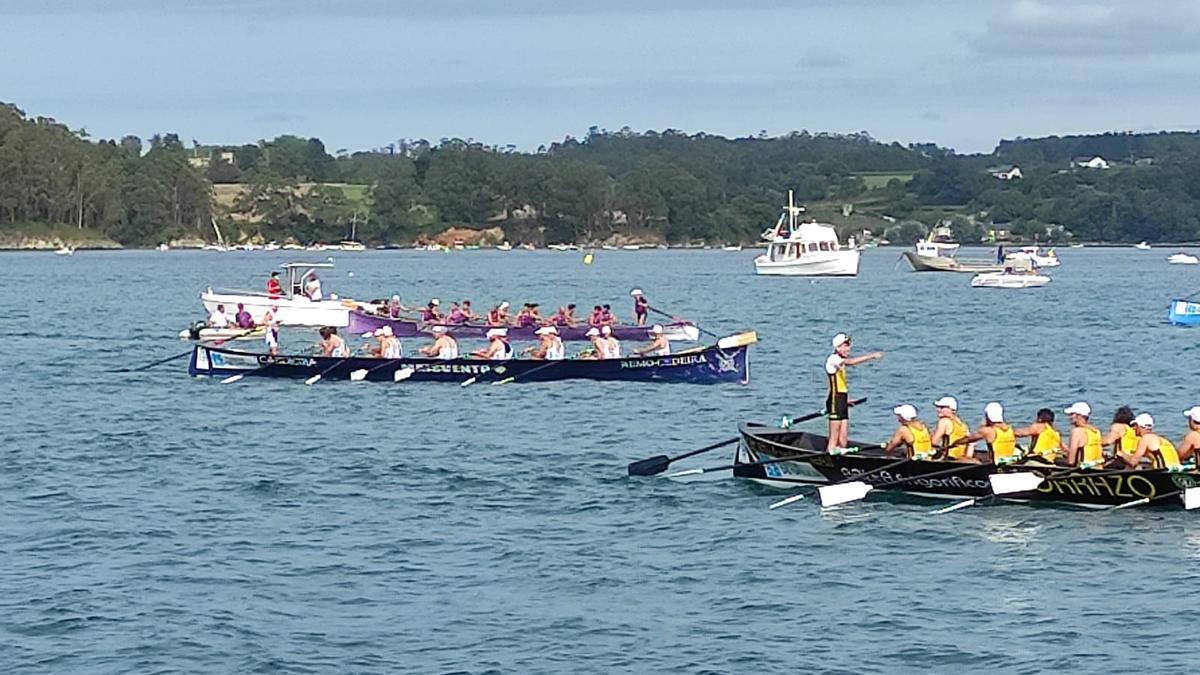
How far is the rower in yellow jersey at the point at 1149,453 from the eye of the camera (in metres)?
26.8

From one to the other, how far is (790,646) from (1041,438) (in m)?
8.13

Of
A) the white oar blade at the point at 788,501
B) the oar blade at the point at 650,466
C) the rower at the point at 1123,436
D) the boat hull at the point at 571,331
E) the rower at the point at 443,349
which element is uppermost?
the rower at the point at 1123,436

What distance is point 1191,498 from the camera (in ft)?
85.9

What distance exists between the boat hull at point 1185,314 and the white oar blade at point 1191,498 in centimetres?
4739

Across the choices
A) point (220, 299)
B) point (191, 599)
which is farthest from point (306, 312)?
point (191, 599)

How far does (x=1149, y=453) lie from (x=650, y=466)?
781 centimetres

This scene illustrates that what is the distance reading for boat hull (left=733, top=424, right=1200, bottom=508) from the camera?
2658cm

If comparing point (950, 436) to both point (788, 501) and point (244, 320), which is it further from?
point (244, 320)

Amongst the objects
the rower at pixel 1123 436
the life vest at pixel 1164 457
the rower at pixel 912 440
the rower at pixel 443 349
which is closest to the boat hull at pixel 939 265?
the rower at pixel 443 349

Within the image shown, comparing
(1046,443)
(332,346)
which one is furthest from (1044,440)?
(332,346)

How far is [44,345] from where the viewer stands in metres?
63.2

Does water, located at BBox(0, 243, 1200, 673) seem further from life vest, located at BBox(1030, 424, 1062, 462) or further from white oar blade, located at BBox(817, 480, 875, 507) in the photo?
life vest, located at BBox(1030, 424, 1062, 462)

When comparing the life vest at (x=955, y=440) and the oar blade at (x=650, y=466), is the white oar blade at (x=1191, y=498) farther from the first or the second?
the oar blade at (x=650, y=466)

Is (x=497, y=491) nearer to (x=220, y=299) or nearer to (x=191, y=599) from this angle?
(x=191, y=599)
